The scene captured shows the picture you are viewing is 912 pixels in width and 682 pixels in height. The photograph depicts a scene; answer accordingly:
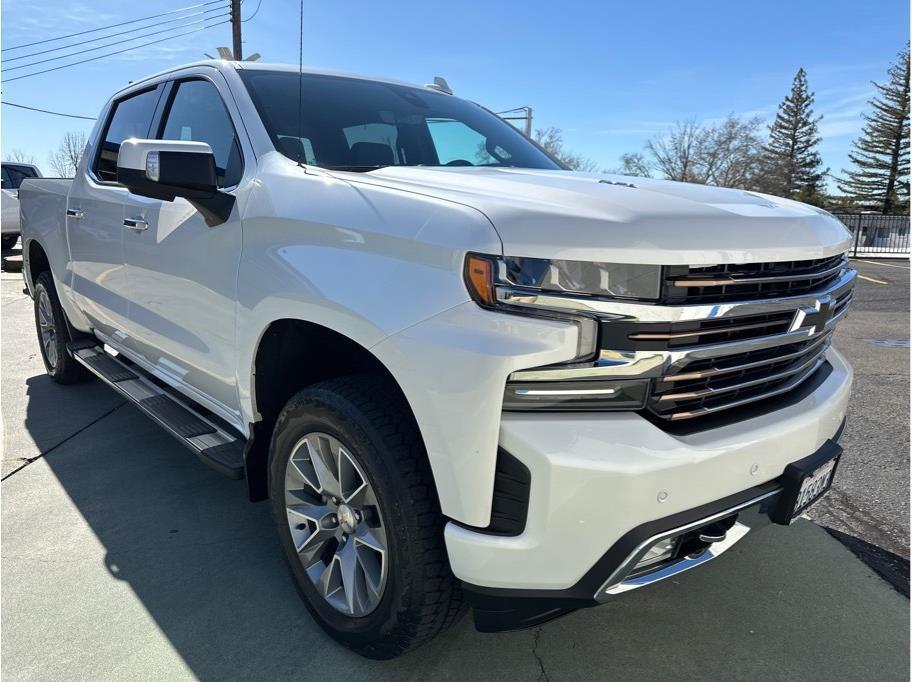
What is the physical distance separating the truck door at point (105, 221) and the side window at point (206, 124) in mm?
303

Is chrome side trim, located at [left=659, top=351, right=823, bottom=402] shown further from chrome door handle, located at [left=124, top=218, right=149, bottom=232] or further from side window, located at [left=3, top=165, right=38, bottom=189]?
side window, located at [left=3, top=165, right=38, bottom=189]

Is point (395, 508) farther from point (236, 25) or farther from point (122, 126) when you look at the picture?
point (236, 25)

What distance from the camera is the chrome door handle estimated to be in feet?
9.93

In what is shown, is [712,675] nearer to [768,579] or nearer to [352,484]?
[768,579]

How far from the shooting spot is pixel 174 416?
309cm

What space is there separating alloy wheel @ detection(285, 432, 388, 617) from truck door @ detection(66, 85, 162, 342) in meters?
1.73

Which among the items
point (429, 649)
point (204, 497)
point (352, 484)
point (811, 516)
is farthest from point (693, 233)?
point (204, 497)

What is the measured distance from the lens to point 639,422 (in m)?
1.62

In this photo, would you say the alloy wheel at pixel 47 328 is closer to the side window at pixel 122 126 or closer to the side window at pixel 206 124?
the side window at pixel 122 126

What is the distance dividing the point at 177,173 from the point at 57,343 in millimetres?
3332

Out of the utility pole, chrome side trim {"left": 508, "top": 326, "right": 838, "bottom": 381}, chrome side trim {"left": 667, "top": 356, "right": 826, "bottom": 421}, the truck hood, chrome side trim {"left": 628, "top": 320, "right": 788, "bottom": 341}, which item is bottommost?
chrome side trim {"left": 667, "top": 356, "right": 826, "bottom": 421}

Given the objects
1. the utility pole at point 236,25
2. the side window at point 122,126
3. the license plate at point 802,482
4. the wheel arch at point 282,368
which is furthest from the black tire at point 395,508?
the utility pole at point 236,25

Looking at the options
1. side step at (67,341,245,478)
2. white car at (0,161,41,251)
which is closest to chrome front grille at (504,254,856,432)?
side step at (67,341,245,478)

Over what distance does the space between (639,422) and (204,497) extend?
2.41 m
